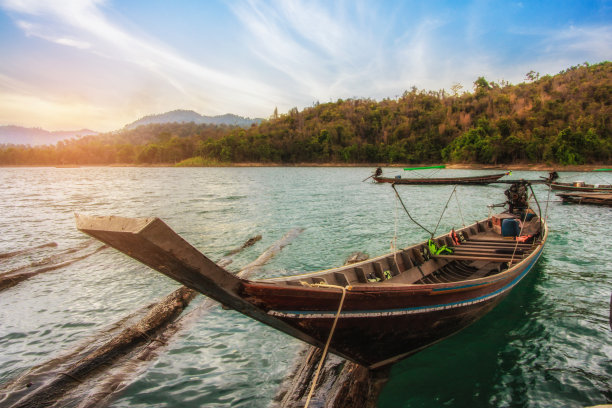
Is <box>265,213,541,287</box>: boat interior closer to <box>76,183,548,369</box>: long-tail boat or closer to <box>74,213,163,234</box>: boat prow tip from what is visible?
<box>76,183,548,369</box>: long-tail boat

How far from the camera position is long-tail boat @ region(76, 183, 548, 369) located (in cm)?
223

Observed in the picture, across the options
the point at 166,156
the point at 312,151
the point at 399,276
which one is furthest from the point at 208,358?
the point at 166,156

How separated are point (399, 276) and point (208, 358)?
382cm

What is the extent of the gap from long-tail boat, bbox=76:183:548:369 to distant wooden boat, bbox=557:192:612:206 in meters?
19.4

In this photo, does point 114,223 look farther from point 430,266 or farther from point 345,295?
point 430,266

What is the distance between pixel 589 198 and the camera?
66.9ft

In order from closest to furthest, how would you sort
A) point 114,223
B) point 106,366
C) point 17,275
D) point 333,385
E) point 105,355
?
point 114,223 → point 333,385 → point 106,366 → point 105,355 → point 17,275

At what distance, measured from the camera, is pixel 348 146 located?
365ft

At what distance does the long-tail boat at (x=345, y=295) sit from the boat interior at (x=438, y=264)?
0.08 ft

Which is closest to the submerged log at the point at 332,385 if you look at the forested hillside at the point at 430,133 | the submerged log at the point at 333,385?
the submerged log at the point at 333,385

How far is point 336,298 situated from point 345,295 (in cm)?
10

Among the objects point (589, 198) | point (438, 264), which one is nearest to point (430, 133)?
point (589, 198)

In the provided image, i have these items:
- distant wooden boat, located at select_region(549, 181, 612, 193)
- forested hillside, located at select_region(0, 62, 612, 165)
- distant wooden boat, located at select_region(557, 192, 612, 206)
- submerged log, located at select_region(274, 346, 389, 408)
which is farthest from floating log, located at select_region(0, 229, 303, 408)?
forested hillside, located at select_region(0, 62, 612, 165)

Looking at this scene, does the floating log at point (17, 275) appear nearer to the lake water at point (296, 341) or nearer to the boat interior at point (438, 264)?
the lake water at point (296, 341)
